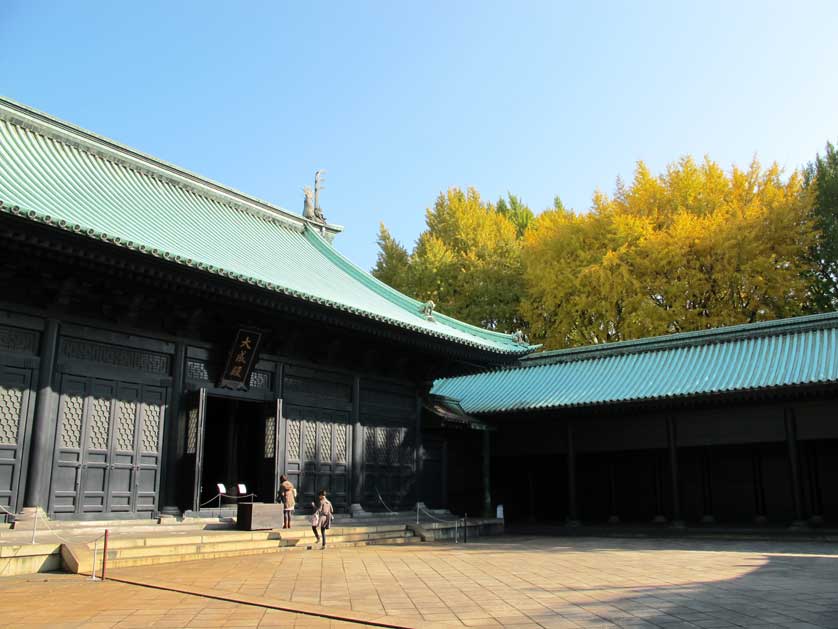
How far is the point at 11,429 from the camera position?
13.1 metres

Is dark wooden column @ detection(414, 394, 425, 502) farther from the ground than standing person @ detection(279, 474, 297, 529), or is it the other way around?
dark wooden column @ detection(414, 394, 425, 502)

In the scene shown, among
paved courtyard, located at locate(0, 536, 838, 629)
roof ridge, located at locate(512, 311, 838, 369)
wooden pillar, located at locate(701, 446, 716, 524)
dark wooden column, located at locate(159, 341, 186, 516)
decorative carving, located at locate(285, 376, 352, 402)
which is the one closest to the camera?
paved courtyard, located at locate(0, 536, 838, 629)

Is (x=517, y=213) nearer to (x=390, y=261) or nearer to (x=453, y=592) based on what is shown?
(x=390, y=261)

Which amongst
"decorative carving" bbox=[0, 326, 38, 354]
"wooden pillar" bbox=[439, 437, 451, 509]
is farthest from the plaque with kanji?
"wooden pillar" bbox=[439, 437, 451, 509]

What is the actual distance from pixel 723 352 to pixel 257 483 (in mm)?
14280

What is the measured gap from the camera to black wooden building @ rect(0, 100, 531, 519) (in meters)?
13.3

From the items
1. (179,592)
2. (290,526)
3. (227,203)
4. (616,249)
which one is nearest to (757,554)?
(290,526)

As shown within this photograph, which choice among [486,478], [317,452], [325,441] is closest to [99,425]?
[317,452]

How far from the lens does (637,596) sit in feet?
29.0

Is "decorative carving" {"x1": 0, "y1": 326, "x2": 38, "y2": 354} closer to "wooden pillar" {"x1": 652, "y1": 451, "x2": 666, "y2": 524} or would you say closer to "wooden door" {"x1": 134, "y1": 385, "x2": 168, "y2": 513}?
"wooden door" {"x1": 134, "y1": 385, "x2": 168, "y2": 513}

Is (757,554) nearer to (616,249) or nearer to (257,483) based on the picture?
(257,483)

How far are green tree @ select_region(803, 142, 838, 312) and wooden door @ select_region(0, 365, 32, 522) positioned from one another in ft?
97.5

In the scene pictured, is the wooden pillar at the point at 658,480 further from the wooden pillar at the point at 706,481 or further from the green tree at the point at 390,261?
the green tree at the point at 390,261

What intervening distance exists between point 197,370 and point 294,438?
10.2ft
